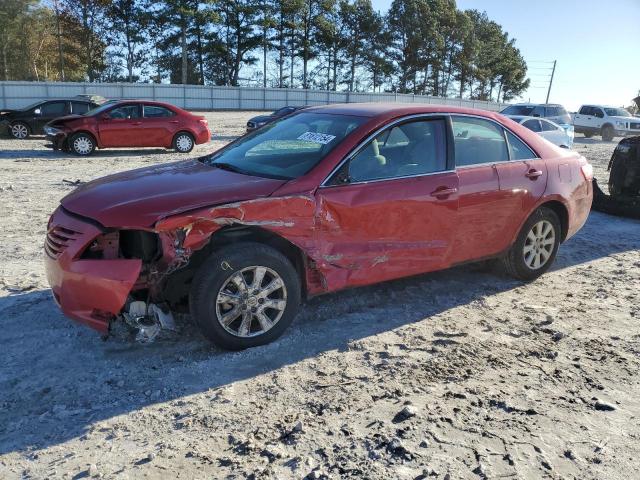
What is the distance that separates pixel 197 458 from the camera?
114 inches

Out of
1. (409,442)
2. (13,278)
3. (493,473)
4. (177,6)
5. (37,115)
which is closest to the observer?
(493,473)

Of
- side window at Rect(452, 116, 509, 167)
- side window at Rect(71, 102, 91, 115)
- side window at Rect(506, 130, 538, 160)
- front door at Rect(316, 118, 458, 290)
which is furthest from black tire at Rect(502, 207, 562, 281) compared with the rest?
side window at Rect(71, 102, 91, 115)

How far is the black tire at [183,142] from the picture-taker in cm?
1662

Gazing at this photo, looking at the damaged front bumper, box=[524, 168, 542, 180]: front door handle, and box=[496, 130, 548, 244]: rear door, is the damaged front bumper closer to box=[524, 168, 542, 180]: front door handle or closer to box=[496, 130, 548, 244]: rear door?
box=[496, 130, 548, 244]: rear door

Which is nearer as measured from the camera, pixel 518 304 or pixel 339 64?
pixel 518 304

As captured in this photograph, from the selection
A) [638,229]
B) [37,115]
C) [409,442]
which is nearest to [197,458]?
[409,442]

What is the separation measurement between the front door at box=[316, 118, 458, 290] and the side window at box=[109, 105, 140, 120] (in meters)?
12.8

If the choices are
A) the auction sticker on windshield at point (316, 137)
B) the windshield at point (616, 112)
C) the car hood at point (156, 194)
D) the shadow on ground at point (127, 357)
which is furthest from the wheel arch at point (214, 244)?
the windshield at point (616, 112)

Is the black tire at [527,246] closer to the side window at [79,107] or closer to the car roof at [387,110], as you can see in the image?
the car roof at [387,110]

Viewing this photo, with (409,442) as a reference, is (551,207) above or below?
above

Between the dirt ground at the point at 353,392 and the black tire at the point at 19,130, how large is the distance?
15.6 meters

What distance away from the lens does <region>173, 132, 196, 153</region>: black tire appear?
54.5ft

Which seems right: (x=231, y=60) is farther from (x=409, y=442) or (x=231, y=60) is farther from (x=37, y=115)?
(x=409, y=442)

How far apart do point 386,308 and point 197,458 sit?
7.84 ft
